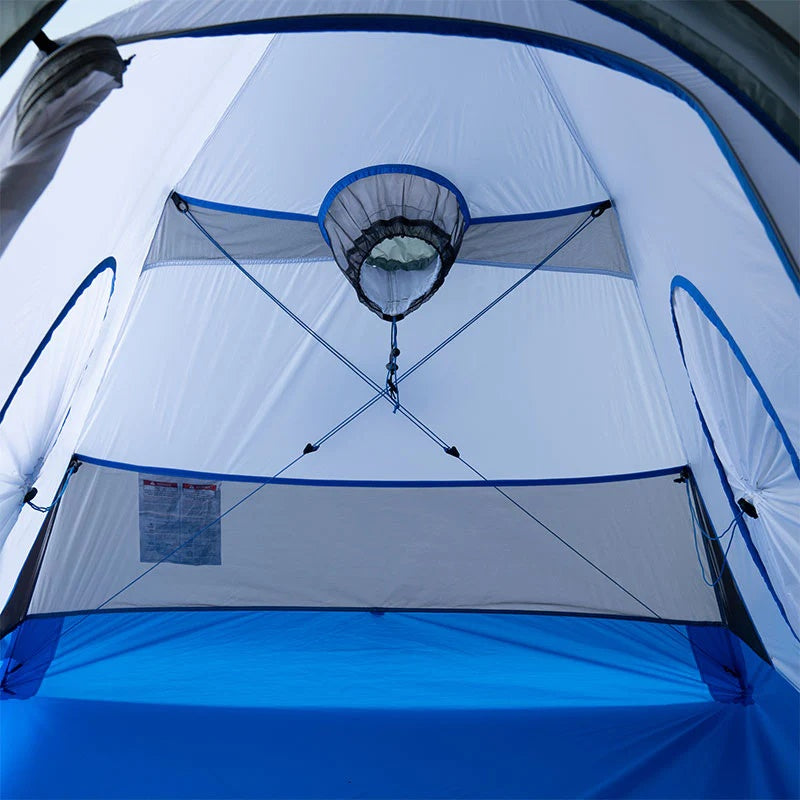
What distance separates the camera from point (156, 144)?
228 centimetres

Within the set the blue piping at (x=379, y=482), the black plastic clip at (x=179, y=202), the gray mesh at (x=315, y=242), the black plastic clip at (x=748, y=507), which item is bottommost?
the black plastic clip at (x=748, y=507)

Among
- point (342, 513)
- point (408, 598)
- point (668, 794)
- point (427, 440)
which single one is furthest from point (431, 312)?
point (668, 794)

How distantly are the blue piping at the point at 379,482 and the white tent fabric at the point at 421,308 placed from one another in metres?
0.02

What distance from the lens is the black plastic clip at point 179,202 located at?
269cm

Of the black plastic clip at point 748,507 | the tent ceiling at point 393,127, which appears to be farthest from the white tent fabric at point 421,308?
the black plastic clip at point 748,507

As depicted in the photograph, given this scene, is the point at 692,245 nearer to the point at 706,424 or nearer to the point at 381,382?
the point at 706,424

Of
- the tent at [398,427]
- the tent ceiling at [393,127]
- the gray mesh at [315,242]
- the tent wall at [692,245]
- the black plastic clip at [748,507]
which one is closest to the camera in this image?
the tent wall at [692,245]

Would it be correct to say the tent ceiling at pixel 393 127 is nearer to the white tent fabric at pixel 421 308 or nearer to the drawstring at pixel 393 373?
the white tent fabric at pixel 421 308

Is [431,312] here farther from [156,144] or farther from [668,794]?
[668,794]

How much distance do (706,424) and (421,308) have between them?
105 centimetres

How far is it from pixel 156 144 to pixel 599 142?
130 cm

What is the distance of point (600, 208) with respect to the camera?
104 inches

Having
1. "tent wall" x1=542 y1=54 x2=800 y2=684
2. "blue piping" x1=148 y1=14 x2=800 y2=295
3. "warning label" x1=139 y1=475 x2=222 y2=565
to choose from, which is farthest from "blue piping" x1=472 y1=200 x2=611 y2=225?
"warning label" x1=139 y1=475 x2=222 y2=565

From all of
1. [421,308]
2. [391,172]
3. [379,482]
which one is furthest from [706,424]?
[391,172]
